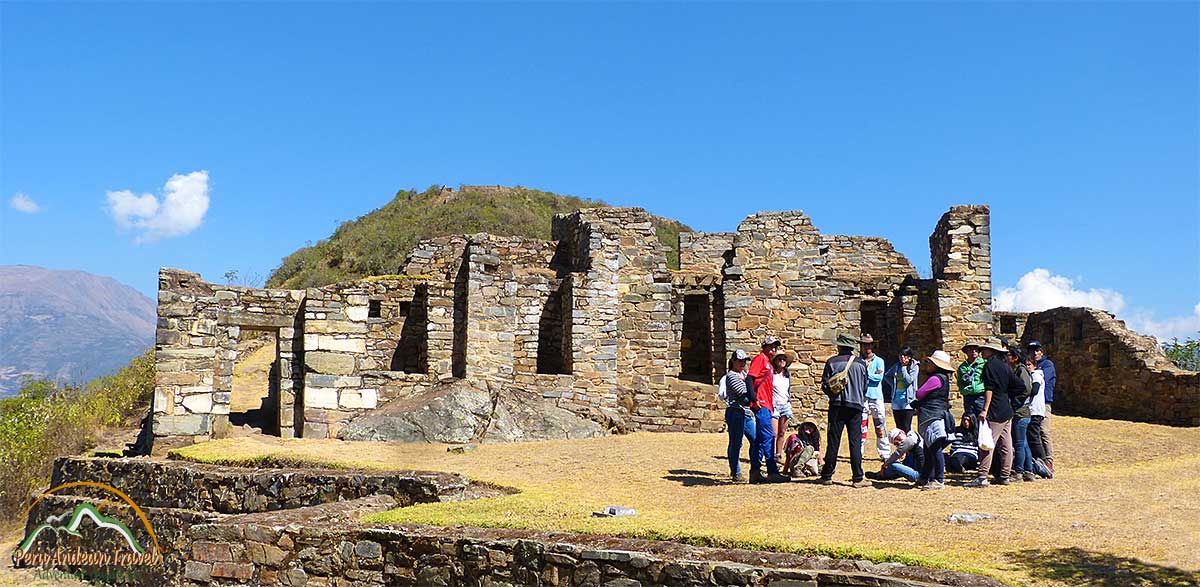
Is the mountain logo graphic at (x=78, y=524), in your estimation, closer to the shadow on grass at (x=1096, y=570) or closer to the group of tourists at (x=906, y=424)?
the group of tourists at (x=906, y=424)

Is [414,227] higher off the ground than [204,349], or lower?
higher

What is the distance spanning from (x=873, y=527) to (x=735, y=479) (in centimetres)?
301

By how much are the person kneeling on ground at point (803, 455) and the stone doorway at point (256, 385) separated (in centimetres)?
1046

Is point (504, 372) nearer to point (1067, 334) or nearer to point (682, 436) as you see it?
point (682, 436)

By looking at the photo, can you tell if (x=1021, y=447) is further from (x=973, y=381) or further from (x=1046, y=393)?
(x=1046, y=393)

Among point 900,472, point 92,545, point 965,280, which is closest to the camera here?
point 900,472

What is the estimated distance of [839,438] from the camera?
33.6 ft

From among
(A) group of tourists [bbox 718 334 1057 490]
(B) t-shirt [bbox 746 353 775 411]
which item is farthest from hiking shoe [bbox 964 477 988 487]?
(B) t-shirt [bbox 746 353 775 411]

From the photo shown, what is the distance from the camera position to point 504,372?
1728cm

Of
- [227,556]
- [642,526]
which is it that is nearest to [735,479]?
[642,526]

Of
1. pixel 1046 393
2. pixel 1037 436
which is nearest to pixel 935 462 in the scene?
pixel 1037 436

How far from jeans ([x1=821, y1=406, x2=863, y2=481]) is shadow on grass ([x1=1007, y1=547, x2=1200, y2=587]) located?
129 inches

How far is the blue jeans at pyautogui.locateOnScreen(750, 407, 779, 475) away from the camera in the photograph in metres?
10.4

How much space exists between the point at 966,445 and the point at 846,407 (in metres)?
1.61
